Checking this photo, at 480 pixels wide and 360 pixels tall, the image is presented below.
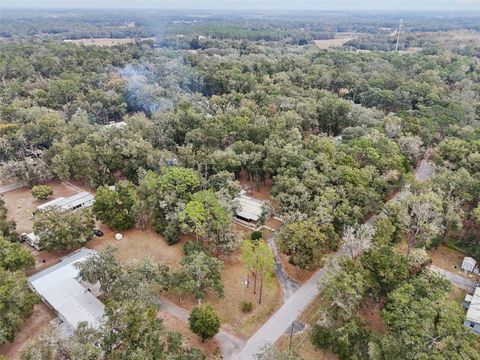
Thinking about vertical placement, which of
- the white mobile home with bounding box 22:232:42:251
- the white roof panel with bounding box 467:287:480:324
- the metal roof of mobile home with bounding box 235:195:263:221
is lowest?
the white mobile home with bounding box 22:232:42:251

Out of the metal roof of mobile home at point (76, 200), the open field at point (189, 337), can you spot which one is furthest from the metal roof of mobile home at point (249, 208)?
the metal roof of mobile home at point (76, 200)

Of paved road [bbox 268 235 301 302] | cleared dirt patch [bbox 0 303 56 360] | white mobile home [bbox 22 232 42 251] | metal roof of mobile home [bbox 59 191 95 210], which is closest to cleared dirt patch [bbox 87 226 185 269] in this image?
white mobile home [bbox 22 232 42 251]

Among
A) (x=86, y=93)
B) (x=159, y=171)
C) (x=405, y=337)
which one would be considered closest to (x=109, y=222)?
(x=159, y=171)

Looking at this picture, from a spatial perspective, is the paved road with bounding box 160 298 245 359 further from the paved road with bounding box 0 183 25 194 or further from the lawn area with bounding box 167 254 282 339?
the paved road with bounding box 0 183 25 194

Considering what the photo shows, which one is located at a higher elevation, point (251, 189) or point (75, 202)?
point (75, 202)

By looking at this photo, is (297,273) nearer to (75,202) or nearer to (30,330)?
(30,330)

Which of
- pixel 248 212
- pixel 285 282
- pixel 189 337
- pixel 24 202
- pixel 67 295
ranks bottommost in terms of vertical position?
pixel 24 202

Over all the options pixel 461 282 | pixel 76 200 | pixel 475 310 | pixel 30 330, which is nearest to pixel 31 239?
pixel 76 200

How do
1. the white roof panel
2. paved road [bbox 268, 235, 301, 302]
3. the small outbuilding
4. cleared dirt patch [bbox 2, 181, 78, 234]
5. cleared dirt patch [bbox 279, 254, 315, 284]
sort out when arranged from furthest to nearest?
1. cleared dirt patch [bbox 2, 181, 78, 234]
2. the small outbuilding
3. cleared dirt patch [bbox 279, 254, 315, 284]
4. paved road [bbox 268, 235, 301, 302]
5. the white roof panel
